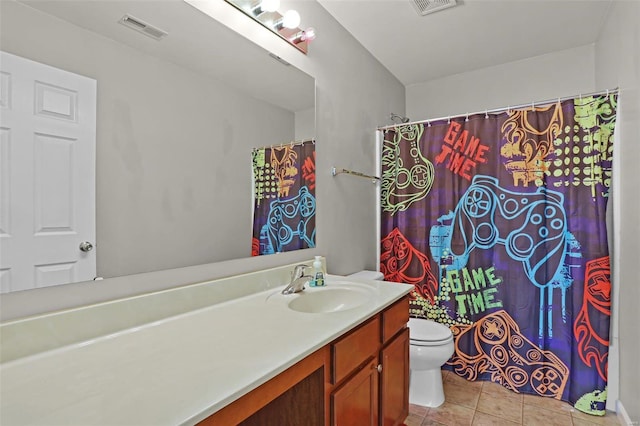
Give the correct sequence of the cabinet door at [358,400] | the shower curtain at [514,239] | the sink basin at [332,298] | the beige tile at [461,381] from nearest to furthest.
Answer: the cabinet door at [358,400] < the sink basin at [332,298] < the shower curtain at [514,239] < the beige tile at [461,381]

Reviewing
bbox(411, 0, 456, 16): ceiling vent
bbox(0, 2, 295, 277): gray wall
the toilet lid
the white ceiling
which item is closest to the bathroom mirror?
bbox(0, 2, 295, 277): gray wall

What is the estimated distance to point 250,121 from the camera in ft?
5.12

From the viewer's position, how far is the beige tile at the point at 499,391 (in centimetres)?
211

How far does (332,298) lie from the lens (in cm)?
160

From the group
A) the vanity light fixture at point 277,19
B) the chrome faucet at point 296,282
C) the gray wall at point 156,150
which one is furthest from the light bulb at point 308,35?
the chrome faucet at point 296,282

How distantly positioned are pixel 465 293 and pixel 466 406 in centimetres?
69

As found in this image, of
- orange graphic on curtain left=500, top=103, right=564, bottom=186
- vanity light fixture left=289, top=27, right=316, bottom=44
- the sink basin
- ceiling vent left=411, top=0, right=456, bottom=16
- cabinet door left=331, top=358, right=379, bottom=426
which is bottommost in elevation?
cabinet door left=331, top=358, right=379, bottom=426

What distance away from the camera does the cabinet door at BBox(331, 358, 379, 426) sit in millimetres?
1085

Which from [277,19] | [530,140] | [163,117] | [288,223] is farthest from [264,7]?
[530,140]

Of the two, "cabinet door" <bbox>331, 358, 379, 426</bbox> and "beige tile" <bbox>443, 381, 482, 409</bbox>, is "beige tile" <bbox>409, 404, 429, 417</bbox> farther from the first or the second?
"cabinet door" <bbox>331, 358, 379, 426</bbox>

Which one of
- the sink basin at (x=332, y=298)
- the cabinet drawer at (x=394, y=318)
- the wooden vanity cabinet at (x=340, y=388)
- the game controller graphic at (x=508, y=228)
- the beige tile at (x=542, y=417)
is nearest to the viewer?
the wooden vanity cabinet at (x=340, y=388)

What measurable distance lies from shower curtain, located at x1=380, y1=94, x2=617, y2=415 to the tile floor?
7 centimetres

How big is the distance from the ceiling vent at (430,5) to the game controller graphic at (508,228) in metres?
1.09

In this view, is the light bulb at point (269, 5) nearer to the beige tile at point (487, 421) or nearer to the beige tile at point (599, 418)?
the beige tile at point (487, 421)
